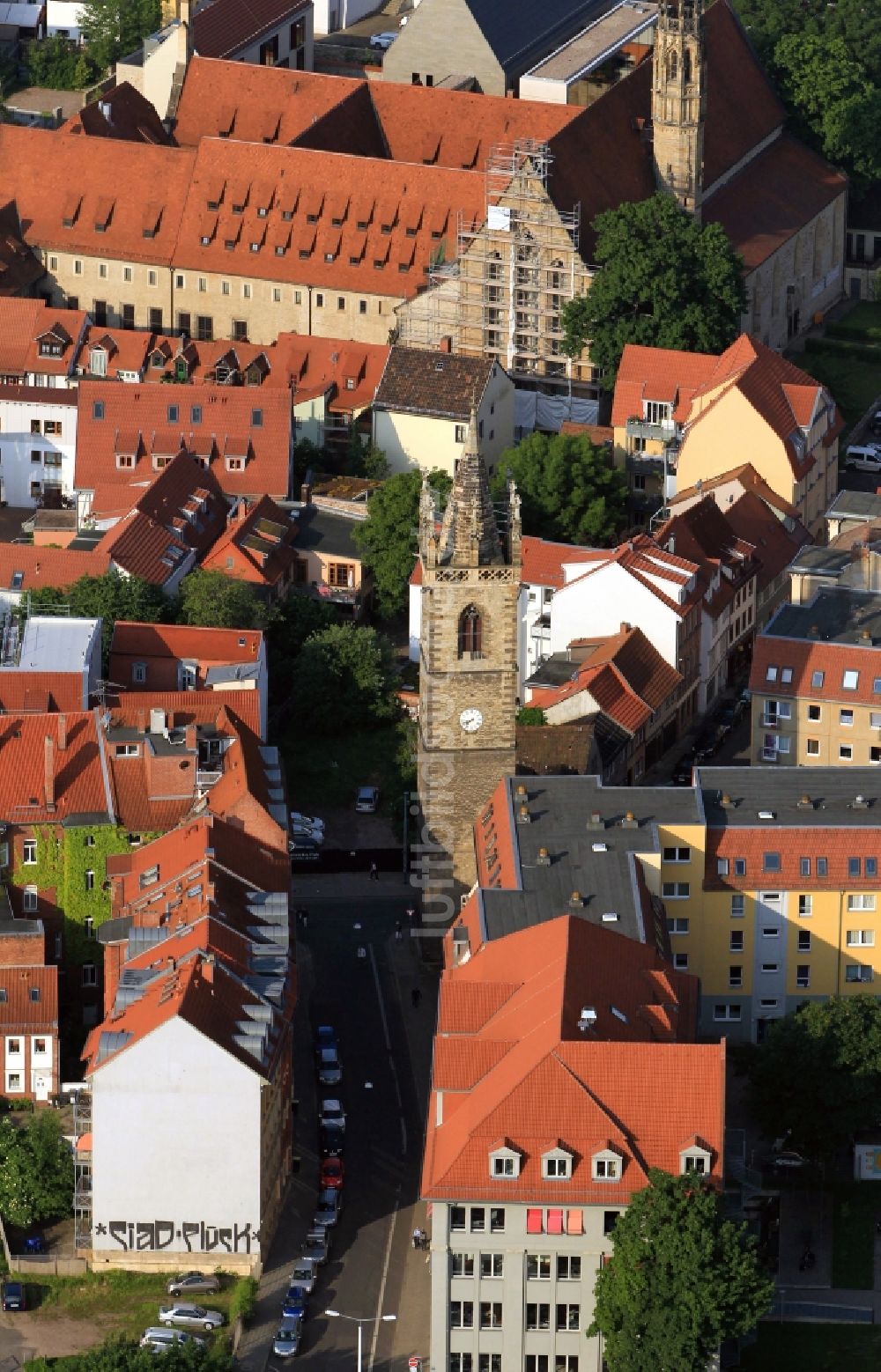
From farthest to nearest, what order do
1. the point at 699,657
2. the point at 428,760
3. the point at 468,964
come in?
the point at 699,657 < the point at 428,760 < the point at 468,964

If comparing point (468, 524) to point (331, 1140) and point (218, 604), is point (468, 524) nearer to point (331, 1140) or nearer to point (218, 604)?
point (331, 1140)

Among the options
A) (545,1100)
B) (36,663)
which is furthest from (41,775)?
(545,1100)

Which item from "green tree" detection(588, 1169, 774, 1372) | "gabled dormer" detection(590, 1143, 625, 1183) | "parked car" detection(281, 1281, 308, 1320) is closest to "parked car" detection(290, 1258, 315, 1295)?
"parked car" detection(281, 1281, 308, 1320)

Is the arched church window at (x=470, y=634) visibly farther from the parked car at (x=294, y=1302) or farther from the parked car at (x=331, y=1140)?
the parked car at (x=294, y=1302)

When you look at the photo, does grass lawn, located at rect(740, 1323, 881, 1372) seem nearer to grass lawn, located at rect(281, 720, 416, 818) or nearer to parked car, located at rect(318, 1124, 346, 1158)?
parked car, located at rect(318, 1124, 346, 1158)

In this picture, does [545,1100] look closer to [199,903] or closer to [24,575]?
[199,903]

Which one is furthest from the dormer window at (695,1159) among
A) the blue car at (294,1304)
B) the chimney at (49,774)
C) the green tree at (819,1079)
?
the chimney at (49,774)

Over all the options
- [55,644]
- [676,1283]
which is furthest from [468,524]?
[676,1283]
